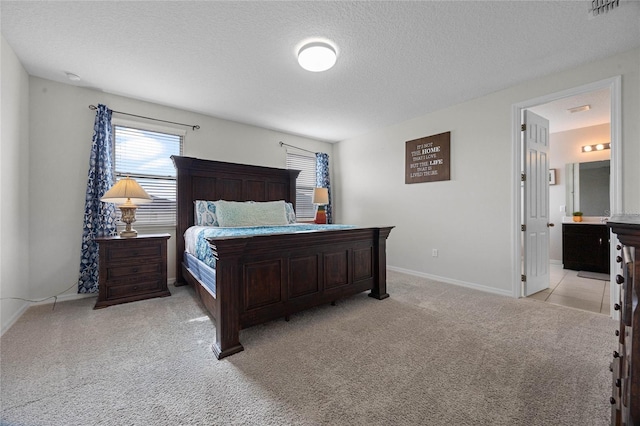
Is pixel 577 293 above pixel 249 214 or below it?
below

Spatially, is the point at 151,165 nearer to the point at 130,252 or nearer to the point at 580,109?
the point at 130,252

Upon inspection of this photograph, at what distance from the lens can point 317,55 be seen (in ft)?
7.59

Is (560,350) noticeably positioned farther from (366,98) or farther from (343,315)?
(366,98)

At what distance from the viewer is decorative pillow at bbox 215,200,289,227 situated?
11.0 feet

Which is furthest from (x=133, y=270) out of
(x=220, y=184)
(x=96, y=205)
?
(x=220, y=184)

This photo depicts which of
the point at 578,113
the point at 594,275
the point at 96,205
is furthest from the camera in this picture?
the point at 594,275

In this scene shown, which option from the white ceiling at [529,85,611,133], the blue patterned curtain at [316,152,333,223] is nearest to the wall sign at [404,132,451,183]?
the white ceiling at [529,85,611,133]

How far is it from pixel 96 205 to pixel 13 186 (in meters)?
0.66

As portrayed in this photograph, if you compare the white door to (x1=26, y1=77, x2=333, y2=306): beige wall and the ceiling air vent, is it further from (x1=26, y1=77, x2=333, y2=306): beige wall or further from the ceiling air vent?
(x1=26, y1=77, x2=333, y2=306): beige wall

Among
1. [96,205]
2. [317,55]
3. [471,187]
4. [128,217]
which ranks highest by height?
[317,55]

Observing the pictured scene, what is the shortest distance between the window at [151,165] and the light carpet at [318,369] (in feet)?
4.60

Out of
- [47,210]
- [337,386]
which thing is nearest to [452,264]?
[337,386]

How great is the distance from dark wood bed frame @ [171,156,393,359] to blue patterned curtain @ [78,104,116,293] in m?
0.74

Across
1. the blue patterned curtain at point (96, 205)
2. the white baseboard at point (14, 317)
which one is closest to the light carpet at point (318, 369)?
the white baseboard at point (14, 317)
